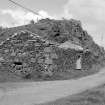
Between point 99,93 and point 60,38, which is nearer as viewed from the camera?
point 99,93

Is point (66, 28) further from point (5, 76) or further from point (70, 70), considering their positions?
point (5, 76)

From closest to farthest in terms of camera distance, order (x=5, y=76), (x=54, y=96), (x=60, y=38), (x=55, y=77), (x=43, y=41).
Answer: (x=54, y=96) → (x=5, y=76) → (x=55, y=77) → (x=43, y=41) → (x=60, y=38)

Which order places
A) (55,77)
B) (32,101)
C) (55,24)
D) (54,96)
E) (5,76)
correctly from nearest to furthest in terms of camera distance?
(32,101), (54,96), (5,76), (55,77), (55,24)

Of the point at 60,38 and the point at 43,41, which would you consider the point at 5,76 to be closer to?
the point at 43,41

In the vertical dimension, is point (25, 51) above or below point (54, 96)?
above

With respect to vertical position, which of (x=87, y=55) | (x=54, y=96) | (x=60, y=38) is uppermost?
(x=60, y=38)

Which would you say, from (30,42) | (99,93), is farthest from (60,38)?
(99,93)

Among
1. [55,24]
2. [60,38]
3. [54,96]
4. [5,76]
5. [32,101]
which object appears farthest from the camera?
[55,24]

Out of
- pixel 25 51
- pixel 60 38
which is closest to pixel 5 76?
pixel 25 51

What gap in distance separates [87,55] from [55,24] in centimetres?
396

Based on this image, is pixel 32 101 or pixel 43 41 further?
pixel 43 41

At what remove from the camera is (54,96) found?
10297mm

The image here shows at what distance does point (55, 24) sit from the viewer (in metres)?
22.7

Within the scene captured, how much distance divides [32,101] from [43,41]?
9.53 metres
